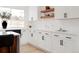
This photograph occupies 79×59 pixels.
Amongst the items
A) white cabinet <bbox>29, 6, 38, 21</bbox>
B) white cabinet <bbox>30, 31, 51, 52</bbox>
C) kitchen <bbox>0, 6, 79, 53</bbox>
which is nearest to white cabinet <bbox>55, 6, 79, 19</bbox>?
kitchen <bbox>0, 6, 79, 53</bbox>

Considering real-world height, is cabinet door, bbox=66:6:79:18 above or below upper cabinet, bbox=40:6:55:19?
below

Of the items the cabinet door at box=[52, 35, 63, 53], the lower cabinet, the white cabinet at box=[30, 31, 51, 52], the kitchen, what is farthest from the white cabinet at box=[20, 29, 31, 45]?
the cabinet door at box=[52, 35, 63, 53]

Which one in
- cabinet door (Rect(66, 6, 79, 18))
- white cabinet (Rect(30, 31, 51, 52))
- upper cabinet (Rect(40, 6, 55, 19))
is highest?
upper cabinet (Rect(40, 6, 55, 19))

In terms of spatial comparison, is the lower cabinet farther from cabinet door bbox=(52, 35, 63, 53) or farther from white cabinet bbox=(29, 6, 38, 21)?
white cabinet bbox=(29, 6, 38, 21)

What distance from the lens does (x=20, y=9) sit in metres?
6.72

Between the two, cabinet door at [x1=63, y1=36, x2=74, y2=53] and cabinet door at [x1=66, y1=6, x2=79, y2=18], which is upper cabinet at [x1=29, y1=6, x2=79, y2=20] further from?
cabinet door at [x1=63, y1=36, x2=74, y2=53]

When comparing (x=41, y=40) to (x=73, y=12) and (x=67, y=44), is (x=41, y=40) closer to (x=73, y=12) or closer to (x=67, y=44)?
(x=67, y=44)

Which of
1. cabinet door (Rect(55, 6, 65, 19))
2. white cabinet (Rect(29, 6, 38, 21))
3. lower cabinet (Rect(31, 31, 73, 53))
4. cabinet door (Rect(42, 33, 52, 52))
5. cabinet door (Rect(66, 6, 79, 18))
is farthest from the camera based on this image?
white cabinet (Rect(29, 6, 38, 21))

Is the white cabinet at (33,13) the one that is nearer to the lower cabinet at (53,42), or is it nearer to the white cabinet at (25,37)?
the white cabinet at (25,37)

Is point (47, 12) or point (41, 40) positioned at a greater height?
point (47, 12)

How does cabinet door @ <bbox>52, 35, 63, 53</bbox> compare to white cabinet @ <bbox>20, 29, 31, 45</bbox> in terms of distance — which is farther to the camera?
white cabinet @ <bbox>20, 29, 31, 45</bbox>

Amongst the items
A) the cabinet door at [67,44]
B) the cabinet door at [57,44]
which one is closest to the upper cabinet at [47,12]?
the cabinet door at [57,44]

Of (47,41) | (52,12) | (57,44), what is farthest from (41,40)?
(52,12)

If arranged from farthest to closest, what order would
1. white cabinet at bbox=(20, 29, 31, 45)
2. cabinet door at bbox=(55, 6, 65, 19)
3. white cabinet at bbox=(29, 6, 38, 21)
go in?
white cabinet at bbox=(20, 29, 31, 45), white cabinet at bbox=(29, 6, 38, 21), cabinet door at bbox=(55, 6, 65, 19)
